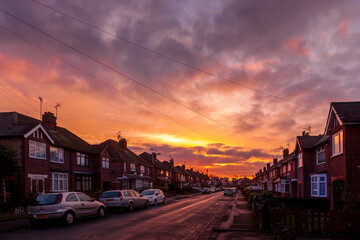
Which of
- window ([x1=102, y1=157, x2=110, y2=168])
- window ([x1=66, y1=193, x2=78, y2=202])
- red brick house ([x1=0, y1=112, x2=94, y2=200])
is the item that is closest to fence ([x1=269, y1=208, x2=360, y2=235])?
window ([x1=66, y1=193, x2=78, y2=202])

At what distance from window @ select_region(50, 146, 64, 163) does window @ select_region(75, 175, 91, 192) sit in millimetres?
4548

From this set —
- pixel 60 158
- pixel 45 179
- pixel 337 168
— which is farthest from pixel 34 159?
pixel 337 168

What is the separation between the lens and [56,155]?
33781mm

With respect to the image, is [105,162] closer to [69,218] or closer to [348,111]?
[69,218]

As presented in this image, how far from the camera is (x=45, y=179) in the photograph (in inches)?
1202

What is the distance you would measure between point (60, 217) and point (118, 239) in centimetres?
521

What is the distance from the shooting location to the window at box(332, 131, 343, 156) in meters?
22.2

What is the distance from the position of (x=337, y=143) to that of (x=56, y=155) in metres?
25.9

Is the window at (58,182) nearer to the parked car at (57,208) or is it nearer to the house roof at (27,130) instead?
the house roof at (27,130)

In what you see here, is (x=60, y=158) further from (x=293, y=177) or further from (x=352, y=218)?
(x=352, y=218)

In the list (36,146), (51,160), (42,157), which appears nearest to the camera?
(36,146)

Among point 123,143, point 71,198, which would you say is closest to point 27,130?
point 71,198

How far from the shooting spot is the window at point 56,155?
33.0 metres

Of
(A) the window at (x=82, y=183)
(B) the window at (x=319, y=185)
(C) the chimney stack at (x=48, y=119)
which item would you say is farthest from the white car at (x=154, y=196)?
(B) the window at (x=319, y=185)
